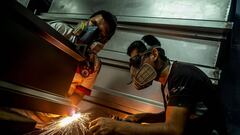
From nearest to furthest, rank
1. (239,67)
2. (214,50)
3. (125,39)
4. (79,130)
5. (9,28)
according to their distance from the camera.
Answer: (9,28) < (79,130) < (214,50) < (239,67) < (125,39)

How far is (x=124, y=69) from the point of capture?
2.69m

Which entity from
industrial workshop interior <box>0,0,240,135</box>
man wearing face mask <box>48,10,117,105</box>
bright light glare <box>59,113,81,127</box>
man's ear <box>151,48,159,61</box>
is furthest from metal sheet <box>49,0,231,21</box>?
bright light glare <box>59,113,81,127</box>

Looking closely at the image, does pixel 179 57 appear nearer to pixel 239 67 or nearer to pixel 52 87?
pixel 239 67

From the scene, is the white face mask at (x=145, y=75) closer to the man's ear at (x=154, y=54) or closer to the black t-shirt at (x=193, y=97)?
the man's ear at (x=154, y=54)

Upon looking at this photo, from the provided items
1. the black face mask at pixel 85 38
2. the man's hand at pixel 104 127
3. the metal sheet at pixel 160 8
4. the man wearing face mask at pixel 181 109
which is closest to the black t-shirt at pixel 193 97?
the man wearing face mask at pixel 181 109

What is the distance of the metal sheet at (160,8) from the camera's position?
2.43 metres

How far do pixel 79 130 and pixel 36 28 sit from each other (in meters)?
0.94

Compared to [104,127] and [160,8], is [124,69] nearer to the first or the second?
[160,8]

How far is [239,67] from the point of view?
8.01 ft

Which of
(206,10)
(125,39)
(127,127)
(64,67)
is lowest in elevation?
(127,127)

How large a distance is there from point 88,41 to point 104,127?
83 cm

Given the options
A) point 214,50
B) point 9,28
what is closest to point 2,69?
point 9,28

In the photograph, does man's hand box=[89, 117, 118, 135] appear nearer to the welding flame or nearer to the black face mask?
the welding flame

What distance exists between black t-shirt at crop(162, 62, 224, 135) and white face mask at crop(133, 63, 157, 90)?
0.20m
